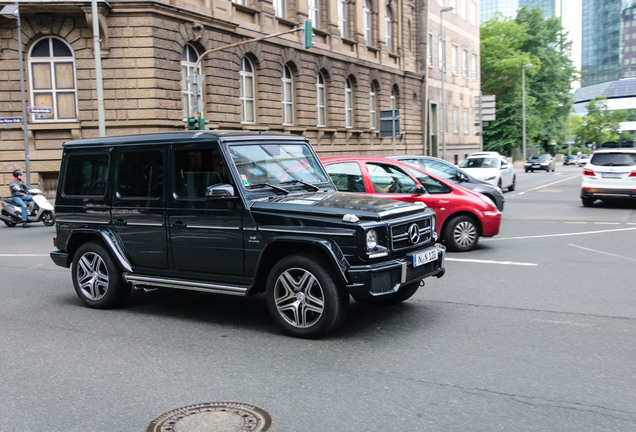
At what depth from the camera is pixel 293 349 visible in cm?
545

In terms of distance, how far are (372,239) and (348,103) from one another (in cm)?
3310

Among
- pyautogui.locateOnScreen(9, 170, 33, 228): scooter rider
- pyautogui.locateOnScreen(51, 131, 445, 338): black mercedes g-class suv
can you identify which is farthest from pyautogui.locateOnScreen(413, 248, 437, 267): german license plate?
pyautogui.locateOnScreen(9, 170, 33, 228): scooter rider

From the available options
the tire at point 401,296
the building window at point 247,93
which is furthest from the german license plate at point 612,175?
the building window at point 247,93

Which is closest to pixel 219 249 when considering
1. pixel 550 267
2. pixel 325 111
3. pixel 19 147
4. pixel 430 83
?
pixel 550 267

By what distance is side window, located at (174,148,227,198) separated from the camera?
6.29m

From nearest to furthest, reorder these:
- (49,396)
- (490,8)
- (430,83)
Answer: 1. (49,396)
2. (430,83)
3. (490,8)

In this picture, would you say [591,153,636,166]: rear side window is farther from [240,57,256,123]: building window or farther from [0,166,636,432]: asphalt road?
[240,57,256,123]: building window

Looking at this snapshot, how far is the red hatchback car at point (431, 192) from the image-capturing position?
1066 centimetres

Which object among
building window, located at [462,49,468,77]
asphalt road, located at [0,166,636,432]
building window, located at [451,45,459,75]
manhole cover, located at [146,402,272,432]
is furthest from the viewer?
building window, located at [462,49,468,77]

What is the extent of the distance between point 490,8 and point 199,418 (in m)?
179

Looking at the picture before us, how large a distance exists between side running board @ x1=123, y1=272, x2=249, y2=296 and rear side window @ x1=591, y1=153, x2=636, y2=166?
53.3 feet

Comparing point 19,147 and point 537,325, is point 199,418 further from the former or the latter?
point 19,147

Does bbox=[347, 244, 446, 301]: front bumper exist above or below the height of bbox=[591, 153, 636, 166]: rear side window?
below

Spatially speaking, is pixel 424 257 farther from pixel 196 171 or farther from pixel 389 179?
pixel 389 179
